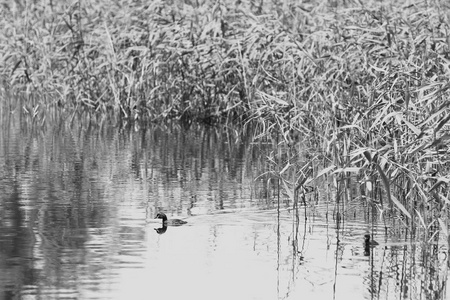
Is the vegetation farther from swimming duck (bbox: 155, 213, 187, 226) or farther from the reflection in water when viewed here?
the reflection in water

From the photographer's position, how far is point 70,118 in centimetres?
1727

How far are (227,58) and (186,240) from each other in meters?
6.67

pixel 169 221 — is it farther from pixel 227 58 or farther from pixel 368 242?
pixel 227 58

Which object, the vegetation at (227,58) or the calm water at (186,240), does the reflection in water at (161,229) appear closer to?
the calm water at (186,240)

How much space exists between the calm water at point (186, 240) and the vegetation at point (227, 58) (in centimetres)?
92

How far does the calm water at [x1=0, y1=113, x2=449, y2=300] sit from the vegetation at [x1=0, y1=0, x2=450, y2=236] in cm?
92

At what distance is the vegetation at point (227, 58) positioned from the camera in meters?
12.6

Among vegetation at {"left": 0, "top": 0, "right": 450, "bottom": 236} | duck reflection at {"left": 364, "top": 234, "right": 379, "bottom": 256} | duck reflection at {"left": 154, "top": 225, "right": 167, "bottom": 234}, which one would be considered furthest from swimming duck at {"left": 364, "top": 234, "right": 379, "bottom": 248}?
vegetation at {"left": 0, "top": 0, "right": 450, "bottom": 236}

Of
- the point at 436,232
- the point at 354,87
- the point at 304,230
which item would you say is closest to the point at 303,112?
the point at 354,87

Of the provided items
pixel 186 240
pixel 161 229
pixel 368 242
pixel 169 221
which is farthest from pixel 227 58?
pixel 368 242

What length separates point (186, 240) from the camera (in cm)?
896

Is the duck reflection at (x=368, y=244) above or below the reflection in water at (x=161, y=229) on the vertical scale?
below

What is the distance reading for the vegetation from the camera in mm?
12608

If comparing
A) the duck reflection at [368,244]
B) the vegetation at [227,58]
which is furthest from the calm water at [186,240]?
the vegetation at [227,58]
